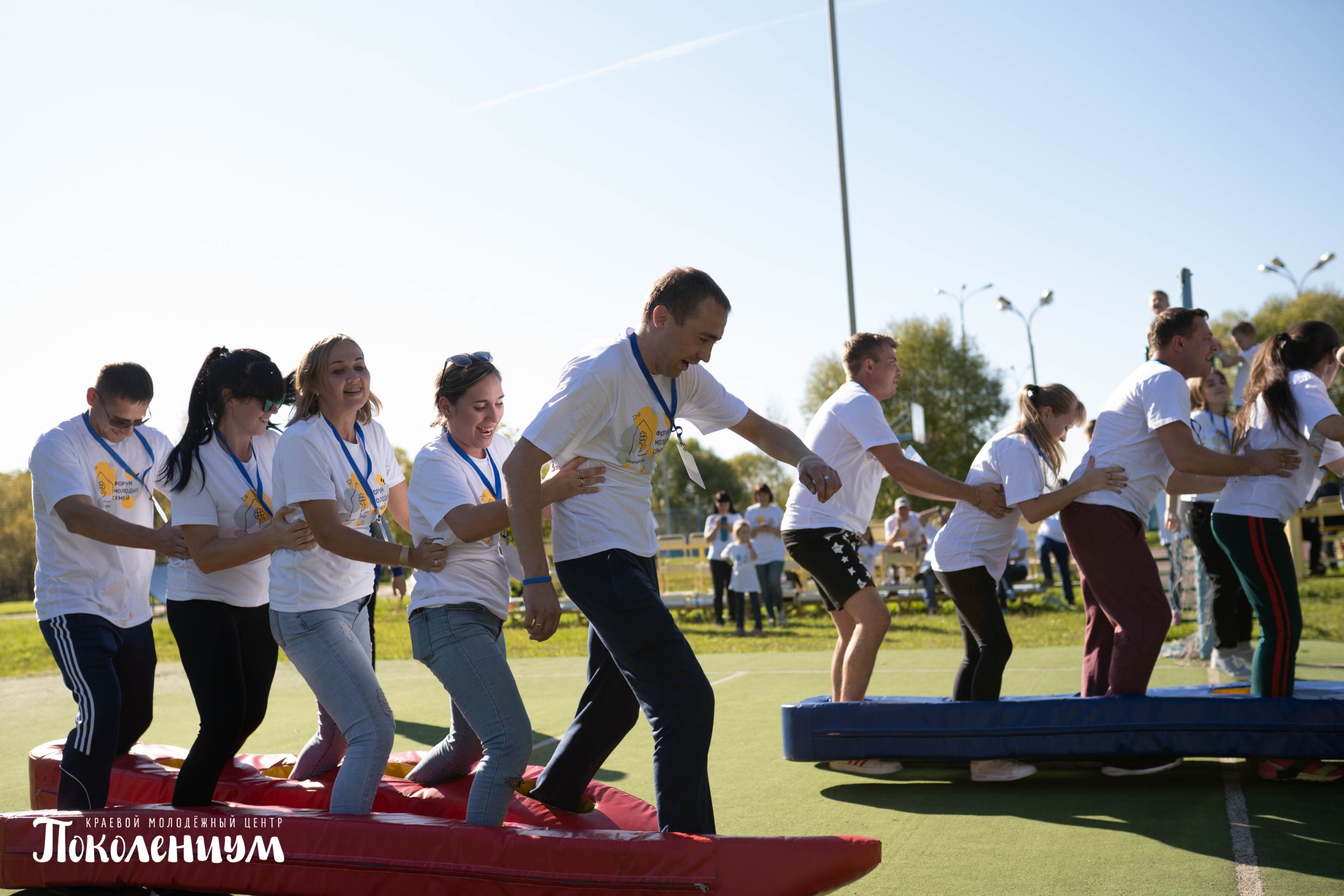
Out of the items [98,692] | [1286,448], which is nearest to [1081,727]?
[1286,448]

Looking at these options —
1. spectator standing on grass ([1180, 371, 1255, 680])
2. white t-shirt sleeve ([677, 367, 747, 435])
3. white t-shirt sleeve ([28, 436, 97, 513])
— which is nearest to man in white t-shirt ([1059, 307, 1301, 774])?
white t-shirt sleeve ([677, 367, 747, 435])

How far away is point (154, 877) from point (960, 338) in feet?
168

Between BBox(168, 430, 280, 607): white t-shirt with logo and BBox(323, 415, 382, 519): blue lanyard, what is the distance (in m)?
0.30

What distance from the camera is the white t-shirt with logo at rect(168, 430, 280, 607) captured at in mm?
4023

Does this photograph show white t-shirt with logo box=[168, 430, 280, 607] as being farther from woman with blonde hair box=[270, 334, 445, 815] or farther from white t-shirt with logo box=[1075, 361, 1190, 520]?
white t-shirt with logo box=[1075, 361, 1190, 520]

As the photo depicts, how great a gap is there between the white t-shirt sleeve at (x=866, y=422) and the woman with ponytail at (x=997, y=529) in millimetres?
482

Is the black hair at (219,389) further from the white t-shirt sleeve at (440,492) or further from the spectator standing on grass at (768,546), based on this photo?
the spectator standing on grass at (768,546)

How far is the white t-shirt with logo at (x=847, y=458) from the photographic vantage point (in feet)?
17.7

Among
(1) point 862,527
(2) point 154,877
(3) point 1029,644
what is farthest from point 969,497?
(3) point 1029,644

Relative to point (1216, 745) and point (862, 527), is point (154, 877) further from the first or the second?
point (1216, 745)

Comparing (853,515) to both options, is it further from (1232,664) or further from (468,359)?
(1232,664)

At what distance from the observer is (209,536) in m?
3.97

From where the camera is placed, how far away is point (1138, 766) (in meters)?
5.20

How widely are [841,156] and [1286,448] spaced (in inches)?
589
